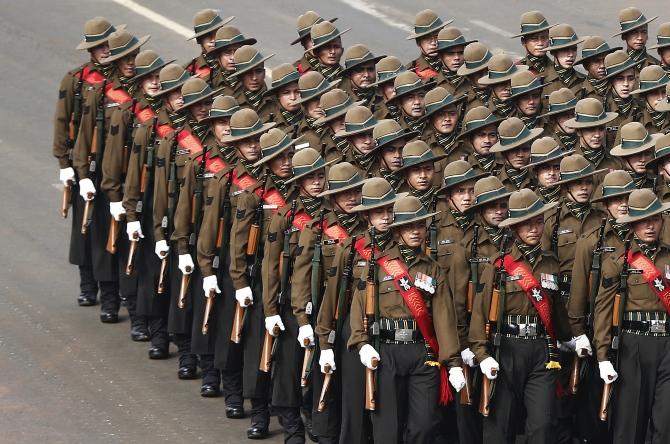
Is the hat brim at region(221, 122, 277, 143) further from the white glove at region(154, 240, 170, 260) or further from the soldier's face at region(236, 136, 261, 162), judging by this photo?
the white glove at region(154, 240, 170, 260)

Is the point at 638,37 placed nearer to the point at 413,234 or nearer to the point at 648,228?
the point at 648,228

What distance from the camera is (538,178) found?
61.9 feet

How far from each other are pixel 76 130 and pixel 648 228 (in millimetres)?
7347

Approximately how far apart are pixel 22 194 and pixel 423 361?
403 inches

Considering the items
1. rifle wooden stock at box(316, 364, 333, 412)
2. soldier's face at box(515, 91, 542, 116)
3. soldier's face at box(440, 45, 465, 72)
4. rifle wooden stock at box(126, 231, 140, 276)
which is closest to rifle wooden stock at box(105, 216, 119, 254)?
rifle wooden stock at box(126, 231, 140, 276)

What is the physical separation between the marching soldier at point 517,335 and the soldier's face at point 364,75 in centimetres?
526

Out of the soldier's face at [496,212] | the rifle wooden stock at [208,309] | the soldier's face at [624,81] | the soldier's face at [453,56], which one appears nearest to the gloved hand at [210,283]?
the rifle wooden stock at [208,309]

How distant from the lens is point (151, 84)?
21.3 metres

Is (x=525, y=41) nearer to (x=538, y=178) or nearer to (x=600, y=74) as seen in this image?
(x=600, y=74)

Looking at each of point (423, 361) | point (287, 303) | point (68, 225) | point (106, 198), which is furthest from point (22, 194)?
point (423, 361)

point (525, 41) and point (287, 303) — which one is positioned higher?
point (525, 41)

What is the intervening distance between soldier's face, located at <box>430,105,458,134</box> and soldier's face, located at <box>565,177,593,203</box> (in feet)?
6.97

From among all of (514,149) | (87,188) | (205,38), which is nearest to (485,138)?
(514,149)

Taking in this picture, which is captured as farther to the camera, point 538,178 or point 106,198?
point 106,198
